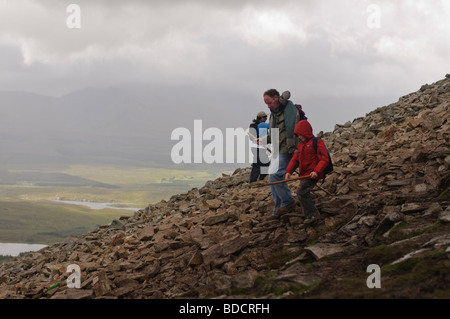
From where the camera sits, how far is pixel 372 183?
15.1 meters

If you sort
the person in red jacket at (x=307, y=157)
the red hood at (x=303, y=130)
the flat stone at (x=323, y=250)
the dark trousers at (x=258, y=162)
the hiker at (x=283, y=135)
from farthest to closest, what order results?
the dark trousers at (x=258, y=162) < the hiker at (x=283, y=135) < the red hood at (x=303, y=130) < the person in red jacket at (x=307, y=157) < the flat stone at (x=323, y=250)

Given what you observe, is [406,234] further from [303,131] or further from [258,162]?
[258,162]

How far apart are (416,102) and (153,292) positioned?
21.3 m

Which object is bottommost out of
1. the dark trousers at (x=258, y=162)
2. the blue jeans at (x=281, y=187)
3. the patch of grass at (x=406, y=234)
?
the patch of grass at (x=406, y=234)

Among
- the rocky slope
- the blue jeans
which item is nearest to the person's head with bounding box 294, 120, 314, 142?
the blue jeans

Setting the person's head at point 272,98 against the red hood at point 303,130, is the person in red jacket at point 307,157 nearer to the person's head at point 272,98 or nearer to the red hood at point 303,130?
the red hood at point 303,130

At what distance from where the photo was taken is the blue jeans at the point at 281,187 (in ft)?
44.0

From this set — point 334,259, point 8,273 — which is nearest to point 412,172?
point 334,259

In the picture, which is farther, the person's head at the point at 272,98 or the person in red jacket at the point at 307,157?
the person's head at the point at 272,98

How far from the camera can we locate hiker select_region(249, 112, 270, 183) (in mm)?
19423

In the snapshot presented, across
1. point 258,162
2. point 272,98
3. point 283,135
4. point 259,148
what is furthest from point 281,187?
point 258,162

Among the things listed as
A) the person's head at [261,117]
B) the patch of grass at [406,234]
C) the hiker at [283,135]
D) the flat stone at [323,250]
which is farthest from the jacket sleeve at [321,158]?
the person's head at [261,117]

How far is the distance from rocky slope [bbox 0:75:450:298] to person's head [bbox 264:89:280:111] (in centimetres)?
287

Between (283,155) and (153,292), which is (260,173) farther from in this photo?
(153,292)
